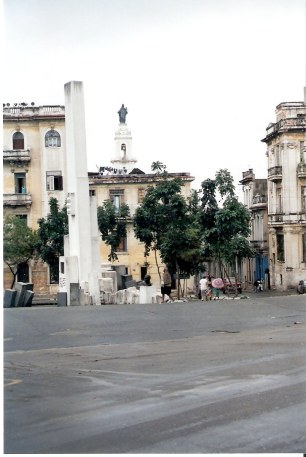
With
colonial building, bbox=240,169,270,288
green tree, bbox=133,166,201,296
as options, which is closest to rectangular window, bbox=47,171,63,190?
green tree, bbox=133,166,201,296

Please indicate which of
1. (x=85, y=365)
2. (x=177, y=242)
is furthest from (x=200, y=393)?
(x=177, y=242)

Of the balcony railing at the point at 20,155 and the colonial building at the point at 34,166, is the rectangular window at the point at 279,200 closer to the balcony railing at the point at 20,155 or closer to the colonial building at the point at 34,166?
the colonial building at the point at 34,166

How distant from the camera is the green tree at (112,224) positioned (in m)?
32.4

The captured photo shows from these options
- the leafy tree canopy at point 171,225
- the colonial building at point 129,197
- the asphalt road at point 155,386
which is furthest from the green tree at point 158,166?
the asphalt road at point 155,386

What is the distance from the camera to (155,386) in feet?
32.8

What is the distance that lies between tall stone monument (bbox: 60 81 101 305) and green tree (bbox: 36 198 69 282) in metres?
6.15

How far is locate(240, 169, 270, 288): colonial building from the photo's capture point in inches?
1759

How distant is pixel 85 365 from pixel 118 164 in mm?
47497

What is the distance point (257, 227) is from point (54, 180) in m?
20.2

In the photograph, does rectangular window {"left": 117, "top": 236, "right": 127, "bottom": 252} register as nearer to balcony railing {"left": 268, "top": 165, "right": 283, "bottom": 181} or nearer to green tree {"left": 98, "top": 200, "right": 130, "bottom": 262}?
green tree {"left": 98, "top": 200, "right": 130, "bottom": 262}

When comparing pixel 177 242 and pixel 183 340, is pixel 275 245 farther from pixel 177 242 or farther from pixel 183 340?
pixel 183 340

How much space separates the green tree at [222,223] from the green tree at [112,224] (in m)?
4.79

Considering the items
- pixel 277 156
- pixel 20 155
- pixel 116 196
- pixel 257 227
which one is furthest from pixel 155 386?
pixel 257 227

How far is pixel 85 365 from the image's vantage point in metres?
11.4
